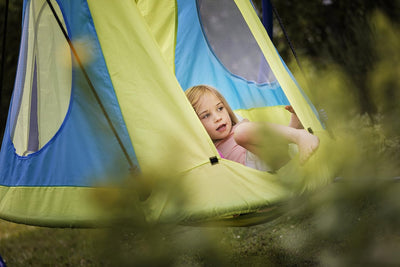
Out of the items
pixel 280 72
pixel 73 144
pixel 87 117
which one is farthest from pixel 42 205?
pixel 280 72

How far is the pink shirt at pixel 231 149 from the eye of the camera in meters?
1.62

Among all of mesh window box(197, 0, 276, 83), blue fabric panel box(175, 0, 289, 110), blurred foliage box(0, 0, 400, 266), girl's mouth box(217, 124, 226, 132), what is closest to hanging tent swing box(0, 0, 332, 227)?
mesh window box(197, 0, 276, 83)

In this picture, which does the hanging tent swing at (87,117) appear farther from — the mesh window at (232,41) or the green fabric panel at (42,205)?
the mesh window at (232,41)

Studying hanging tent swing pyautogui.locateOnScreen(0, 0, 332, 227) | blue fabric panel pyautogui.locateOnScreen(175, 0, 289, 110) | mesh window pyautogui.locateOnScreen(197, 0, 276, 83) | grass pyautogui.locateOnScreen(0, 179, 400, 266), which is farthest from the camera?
blue fabric panel pyautogui.locateOnScreen(175, 0, 289, 110)

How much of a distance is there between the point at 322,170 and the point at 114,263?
250mm

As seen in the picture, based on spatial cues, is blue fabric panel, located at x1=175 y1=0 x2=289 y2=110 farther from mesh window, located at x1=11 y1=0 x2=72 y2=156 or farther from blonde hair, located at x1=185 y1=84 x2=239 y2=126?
mesh window, located at x1=11 y1=0 x2=72 y2=156

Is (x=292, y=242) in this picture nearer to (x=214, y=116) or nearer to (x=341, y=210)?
(x=341, y=210)

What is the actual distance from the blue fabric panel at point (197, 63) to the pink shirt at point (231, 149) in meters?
0.44

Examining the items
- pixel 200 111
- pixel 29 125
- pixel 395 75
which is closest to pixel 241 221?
pixel 200 111

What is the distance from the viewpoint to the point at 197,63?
2236 mm

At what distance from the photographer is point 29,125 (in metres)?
1.45

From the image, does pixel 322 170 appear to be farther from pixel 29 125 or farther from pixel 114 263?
pixel 29 125

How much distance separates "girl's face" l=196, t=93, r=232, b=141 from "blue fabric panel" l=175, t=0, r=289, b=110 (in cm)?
34

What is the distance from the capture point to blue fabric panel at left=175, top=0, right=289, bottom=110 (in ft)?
7.09
